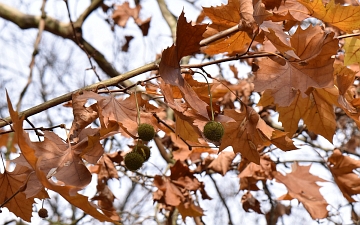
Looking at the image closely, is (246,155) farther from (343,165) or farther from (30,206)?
(343,165)

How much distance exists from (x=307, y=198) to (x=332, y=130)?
2.89 feet

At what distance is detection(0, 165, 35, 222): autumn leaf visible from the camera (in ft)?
4.56

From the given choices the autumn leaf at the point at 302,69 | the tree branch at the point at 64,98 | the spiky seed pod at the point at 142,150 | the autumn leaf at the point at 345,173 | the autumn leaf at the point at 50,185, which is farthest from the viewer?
the autumn leaf at the point at 345,173

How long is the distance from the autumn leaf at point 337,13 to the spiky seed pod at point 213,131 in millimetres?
445

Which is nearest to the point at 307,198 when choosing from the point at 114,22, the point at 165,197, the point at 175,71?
the point at 165,197

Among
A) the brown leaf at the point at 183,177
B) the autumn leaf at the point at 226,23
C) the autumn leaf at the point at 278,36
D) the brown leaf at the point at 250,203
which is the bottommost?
the autumn leaf at the point at 278,36

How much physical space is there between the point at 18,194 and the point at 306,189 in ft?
4.71

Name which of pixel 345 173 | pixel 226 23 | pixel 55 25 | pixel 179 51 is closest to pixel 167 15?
pixel 55 25

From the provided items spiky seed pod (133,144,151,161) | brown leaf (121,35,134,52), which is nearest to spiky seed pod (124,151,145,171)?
spiky seed pod (133,144,151,161)

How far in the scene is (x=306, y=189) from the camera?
230 cm

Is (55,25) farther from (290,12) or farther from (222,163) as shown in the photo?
(290,12)

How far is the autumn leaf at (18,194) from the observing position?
4.56 ft

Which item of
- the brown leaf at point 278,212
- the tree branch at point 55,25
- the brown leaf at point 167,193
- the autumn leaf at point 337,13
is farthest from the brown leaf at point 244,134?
the tree branch at point 55,25

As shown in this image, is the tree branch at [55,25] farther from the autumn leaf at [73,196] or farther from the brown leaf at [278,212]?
the autumn leaf at [73,196]
